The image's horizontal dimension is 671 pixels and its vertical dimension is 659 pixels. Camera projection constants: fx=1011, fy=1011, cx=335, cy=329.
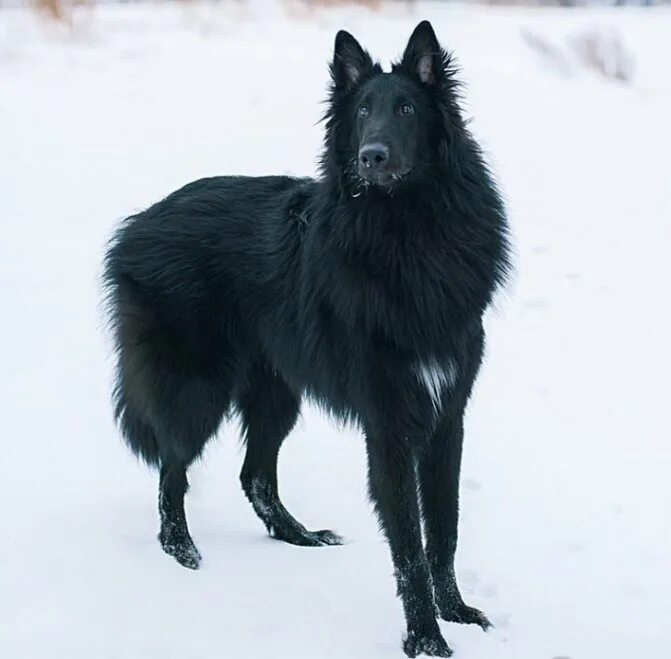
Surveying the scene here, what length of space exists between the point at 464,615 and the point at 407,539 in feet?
1.33

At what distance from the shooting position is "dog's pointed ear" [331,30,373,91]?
3479 mm

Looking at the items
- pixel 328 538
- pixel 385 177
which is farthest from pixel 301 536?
pixel 385 177

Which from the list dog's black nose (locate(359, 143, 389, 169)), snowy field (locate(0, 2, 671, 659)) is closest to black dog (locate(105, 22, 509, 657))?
dog's black nose (locate(359, 143, 389, 169))

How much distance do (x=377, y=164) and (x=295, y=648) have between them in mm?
1602

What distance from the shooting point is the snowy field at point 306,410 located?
3.54 metres

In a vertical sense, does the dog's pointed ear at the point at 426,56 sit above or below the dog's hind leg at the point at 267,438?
above

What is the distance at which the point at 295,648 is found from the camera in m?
3.34

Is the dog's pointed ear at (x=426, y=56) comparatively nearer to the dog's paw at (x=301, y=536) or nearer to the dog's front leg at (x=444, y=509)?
the dog's front leg at (x=444, y=509)

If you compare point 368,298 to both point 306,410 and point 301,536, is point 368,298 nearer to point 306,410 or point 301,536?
point 301,536

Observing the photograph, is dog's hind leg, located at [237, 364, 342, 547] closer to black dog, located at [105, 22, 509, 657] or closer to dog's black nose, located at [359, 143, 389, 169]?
black dog, located at [105, 22, 509, 657]

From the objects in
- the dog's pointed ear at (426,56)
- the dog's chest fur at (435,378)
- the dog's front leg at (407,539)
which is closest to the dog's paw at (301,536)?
the dog's front leg at (407,539)

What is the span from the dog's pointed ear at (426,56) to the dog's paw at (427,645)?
1840 millimetres

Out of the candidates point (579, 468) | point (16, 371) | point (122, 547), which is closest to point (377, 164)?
point (122, 547)

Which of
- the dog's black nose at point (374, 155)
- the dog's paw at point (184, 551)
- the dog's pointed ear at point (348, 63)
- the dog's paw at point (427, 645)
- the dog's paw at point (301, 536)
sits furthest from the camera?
the dog's paw at point (301, 536)
